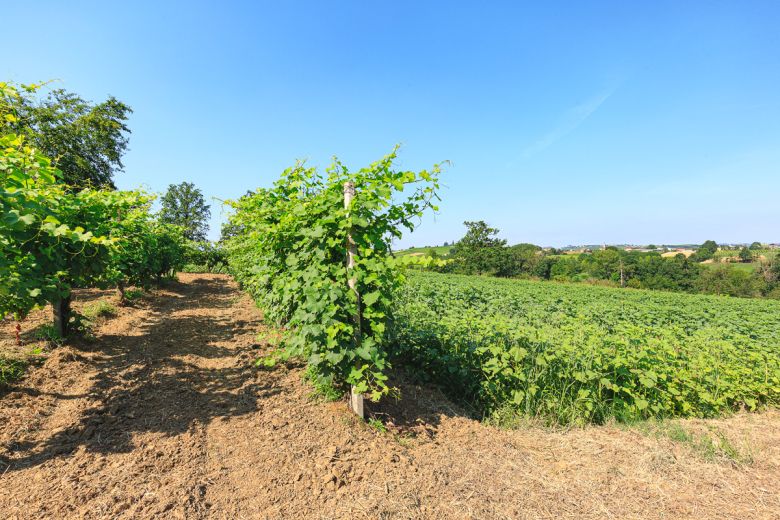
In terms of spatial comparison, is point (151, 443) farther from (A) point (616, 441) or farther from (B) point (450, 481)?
(A) point (616, 441)

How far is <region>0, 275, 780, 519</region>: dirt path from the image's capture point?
252 cm

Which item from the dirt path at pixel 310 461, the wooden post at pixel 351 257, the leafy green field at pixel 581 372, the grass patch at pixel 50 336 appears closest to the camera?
the dirt path at pixel 310 461

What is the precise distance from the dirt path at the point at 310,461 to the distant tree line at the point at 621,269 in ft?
163

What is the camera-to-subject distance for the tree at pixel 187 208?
198ft

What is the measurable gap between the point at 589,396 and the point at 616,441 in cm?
88

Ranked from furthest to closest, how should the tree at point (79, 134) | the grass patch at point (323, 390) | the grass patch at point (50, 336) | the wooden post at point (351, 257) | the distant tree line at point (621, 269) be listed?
the distant tree line at point (621, 269) < the tree at point (79, 134) < the grass patch at point (50, 336) < the grass patch at point (323, 390) < the wooden post at point (351, 257)

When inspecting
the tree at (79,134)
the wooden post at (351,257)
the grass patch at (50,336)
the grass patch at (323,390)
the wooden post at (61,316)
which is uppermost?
the tree at (79,134)

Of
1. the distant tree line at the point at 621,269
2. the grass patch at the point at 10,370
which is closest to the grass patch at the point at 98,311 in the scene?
the grass patch at the point at 10,370

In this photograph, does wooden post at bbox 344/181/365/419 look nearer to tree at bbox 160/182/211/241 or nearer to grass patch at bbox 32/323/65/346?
grass patch at bbox 32/323/65/346

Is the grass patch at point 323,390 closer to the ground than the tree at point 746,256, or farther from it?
closer to the ground

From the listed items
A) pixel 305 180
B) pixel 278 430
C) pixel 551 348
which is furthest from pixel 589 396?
pixel 305 180

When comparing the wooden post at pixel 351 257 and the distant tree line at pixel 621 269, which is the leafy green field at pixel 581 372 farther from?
the distant tree line at pixel 621 269

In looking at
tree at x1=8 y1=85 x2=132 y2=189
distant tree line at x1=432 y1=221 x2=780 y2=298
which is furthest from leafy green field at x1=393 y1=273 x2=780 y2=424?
distant tree line at x1=432 y1=221 x2=780 y2=298

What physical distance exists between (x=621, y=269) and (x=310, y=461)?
76481 mm
